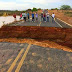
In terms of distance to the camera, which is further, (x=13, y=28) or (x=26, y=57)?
(x=13, y=28)

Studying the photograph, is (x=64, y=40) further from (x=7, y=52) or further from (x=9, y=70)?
(x=9, y=70)

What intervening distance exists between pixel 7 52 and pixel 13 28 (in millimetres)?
7994

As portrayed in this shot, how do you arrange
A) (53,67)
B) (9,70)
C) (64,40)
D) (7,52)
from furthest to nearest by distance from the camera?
(64,40), (7,52), (53,67), (9,70)

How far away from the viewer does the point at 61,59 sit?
478 cm

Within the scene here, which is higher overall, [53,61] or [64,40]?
[53,61]

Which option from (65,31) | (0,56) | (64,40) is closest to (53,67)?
(0,56)

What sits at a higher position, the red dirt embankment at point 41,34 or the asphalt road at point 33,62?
the asphalt road at point 33,62

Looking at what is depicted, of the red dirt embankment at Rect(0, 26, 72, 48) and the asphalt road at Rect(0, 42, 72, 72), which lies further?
the red dirt embankment at Rect(0, 26, 72, 48)

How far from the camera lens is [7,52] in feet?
17.8

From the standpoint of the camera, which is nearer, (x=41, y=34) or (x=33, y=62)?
(x=33, y=62)

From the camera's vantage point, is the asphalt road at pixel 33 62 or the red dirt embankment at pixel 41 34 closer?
the asphalt road at pixel 33 62

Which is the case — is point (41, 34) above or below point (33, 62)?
below

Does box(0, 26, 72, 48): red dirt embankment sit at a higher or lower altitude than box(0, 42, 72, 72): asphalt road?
lower

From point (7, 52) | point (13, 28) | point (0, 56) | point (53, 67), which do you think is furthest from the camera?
point (13, 28)
